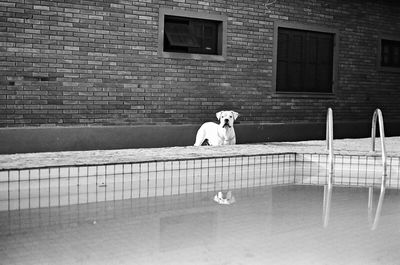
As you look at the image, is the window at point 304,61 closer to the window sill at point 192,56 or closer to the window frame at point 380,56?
the window frame at point 380,56

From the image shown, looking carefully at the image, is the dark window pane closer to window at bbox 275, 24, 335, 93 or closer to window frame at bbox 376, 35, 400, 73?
window at bbox 275, 24, 335, 93

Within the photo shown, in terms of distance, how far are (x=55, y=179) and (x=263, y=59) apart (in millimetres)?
6199

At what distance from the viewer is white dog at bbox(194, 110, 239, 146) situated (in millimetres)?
8062

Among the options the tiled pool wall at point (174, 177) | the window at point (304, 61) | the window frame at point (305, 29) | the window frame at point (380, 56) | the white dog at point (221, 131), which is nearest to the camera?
the tiled pool wall at point (174, 177)

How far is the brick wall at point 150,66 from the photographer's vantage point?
7711 millimetres

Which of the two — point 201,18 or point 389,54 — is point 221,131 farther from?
point 389,54

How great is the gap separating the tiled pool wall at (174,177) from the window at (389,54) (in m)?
6.03

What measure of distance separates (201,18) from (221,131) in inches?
92.4

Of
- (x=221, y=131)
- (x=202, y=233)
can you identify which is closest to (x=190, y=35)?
(x=221, y=131)

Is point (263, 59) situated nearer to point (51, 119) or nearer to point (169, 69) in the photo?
point (169, 69)

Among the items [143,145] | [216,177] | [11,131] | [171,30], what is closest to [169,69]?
[171,30]

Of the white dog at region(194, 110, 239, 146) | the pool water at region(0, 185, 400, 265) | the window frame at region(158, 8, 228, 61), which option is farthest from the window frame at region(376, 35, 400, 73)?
the pool water at region(0, 185, 400, 265)

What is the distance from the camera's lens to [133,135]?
8695mm

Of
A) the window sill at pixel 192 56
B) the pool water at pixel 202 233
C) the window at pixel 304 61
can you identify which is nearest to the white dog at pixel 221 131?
the window sill at pixel 192 56
